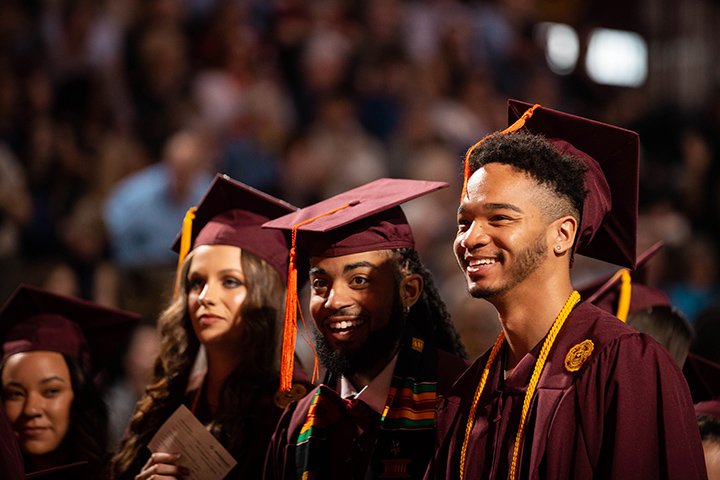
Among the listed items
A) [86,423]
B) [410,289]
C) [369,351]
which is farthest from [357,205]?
[86,423]

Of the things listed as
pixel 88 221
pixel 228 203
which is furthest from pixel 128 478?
pixel 88 221

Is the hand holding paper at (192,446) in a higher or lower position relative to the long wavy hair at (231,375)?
lower

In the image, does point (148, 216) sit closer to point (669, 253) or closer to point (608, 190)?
point (669, 253)

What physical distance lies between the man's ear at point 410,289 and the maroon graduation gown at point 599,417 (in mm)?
583

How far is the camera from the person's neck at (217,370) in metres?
3.33

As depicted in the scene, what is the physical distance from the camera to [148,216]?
19.8 feet

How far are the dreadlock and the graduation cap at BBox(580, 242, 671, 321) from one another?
435mm

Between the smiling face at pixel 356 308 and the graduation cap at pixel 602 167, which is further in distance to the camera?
the smiling face at pixel 356 308

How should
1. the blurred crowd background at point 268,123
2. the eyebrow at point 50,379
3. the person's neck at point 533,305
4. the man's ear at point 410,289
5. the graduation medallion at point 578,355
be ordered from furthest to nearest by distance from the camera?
the blurred crowd background at point 268,123
the eyebrow at point 50,379
the man's ear at point 410,289
the person's neck at point 533,305
the graduation medallion at point 578,355

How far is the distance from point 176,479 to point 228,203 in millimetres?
890

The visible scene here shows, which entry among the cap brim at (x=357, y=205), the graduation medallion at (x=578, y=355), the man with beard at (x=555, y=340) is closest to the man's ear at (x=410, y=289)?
the cap brim at (x=357, y=205)

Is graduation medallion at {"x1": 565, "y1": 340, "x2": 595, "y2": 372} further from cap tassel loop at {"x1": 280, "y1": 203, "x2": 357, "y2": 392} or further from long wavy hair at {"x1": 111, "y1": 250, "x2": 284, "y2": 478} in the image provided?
long wavy hair at {"x1": 111, "y1": 250, "x2": 284, "y2": 478}

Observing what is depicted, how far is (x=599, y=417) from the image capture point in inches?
88.4

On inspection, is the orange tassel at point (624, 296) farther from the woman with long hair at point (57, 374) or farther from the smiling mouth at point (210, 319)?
the woman with long hair at point (57, 374)
